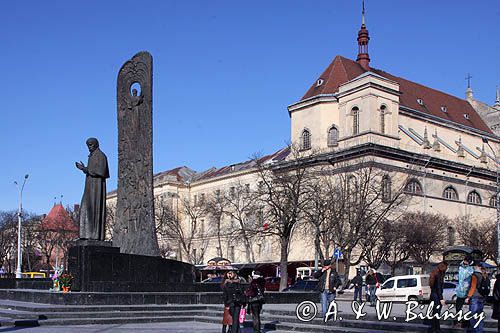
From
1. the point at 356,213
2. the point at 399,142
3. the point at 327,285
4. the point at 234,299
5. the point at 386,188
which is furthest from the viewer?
the point at 399,142

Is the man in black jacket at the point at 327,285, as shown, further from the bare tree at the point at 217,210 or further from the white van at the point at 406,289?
the bare tree at the point at 217,210

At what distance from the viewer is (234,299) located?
14359 mm

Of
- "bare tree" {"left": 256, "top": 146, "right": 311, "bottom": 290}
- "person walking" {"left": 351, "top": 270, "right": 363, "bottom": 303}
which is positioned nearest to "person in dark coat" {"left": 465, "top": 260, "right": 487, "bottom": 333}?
"person walking" {"left": 351, "top": 270, "right": 363, "bottom": 303}

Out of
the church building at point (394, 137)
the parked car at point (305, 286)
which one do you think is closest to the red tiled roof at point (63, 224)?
the church building at point (394, 137)

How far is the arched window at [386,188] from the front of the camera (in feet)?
177

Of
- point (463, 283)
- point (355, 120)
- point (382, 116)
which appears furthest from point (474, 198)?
point (463, 283)

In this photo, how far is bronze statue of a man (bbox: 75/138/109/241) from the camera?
65.3 feet

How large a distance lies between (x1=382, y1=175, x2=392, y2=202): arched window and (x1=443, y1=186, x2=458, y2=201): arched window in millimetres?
11079

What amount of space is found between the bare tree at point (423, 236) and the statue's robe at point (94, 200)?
38.5m

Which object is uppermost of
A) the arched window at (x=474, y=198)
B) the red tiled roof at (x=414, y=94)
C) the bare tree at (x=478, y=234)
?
the red tiled roof at (x=414, y=94)

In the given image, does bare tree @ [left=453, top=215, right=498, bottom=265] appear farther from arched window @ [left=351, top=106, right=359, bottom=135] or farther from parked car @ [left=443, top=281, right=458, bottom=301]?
parked car @ [left=443, top=281, right=458, bottom=301]

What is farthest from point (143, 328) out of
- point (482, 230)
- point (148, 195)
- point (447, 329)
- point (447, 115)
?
point (447, 115)

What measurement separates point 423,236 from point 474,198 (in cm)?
1828

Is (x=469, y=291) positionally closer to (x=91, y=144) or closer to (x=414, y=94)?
(x=91, y=144)
